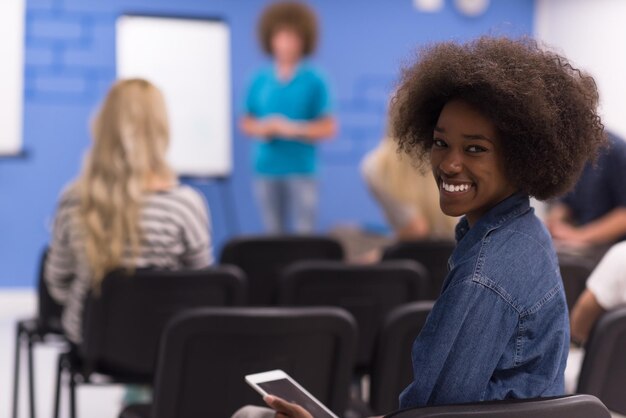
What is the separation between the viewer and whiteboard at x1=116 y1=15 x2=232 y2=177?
21.3ft


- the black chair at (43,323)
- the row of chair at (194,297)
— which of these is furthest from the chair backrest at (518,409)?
the black chair at (43,323)

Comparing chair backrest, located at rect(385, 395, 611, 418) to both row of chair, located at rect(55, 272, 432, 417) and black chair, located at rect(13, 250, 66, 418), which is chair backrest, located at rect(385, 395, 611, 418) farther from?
black chair, located at rect(13, 250, 66, 418)

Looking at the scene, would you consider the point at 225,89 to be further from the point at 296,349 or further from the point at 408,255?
the point at 296,349

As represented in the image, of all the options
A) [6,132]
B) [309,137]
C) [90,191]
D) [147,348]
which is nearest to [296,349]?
[147,348]

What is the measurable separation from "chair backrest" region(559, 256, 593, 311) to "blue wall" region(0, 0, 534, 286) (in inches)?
120

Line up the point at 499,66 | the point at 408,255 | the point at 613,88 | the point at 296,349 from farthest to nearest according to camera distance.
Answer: the point at 613,88 → the point at 408,255 → the point at 296,349 → the point at 499,66

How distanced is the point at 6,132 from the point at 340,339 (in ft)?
15.0

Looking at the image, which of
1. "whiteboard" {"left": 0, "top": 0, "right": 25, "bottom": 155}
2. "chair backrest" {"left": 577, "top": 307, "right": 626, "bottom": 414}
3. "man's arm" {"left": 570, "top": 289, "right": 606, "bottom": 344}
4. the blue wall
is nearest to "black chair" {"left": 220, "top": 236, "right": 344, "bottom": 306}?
"man's arm" {"left": 570, "top": 289, "right": 606, "bottom": 344}

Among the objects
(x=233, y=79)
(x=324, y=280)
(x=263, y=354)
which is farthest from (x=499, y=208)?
(x=233, y=79)

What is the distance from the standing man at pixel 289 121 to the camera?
5.72 meters

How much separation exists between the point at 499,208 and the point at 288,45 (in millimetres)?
4422

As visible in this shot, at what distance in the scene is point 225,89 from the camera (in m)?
6.74

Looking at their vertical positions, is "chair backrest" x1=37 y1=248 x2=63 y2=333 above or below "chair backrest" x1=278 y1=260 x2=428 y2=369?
below

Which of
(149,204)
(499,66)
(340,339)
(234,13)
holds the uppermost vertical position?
(234,13)
